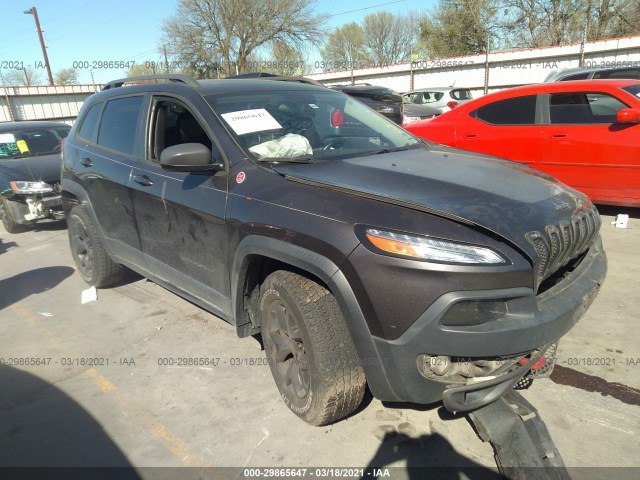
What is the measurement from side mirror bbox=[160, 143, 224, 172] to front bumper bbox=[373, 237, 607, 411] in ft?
4.72

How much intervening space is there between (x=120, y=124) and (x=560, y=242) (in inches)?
133

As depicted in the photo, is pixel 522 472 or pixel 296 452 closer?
pixel 522 472

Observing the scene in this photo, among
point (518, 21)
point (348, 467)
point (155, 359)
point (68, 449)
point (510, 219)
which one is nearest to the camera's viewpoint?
point (510, 219)

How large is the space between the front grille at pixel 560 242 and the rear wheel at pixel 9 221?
24.6ft

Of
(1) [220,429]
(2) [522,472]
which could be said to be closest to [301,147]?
(1) [220,429]

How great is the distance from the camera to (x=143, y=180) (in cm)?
341

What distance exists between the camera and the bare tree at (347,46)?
5150cm

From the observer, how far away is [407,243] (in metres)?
1.98

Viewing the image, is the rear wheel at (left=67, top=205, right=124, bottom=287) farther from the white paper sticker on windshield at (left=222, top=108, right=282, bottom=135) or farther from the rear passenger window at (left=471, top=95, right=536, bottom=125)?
the rear passenger window at (left=471, top=95, right=536, bottom=125)

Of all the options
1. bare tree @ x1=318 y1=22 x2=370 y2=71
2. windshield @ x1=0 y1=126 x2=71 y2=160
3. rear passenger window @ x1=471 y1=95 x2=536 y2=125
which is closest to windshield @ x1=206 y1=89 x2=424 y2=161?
rear passenger window @ x1=471 y1=95 x2=536 y2=125

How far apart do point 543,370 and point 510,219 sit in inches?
39.5

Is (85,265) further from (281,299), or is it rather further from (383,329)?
(383,329)

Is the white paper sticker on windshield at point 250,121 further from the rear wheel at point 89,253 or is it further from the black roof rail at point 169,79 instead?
the rear wheel at point 89,253

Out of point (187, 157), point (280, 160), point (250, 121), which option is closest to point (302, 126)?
point (250, 121)
